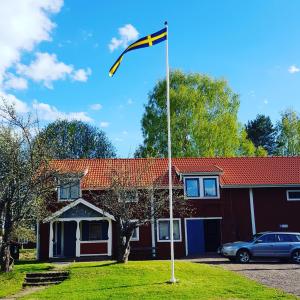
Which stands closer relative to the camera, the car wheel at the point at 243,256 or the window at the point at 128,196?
the window at the point at 128,196

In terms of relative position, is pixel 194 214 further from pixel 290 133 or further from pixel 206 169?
Answer: pixel 290 133

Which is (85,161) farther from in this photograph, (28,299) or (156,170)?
(28,299)

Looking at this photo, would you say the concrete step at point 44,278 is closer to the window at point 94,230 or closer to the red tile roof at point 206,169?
the window at point 94,230

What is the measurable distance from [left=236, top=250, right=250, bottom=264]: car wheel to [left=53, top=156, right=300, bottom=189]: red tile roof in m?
7.13

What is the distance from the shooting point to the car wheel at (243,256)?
76.3 ft

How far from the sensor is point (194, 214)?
96.2 ft

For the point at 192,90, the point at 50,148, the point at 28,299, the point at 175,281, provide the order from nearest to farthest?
the point at 28,299 < the point at 175,281 < the point at 50,148 < the point at 192,90

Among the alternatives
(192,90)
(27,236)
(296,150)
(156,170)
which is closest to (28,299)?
(27,236)

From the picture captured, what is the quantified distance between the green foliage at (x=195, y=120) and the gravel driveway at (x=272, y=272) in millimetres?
19535

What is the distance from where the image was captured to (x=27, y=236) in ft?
72.9

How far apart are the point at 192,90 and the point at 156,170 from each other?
1474cm

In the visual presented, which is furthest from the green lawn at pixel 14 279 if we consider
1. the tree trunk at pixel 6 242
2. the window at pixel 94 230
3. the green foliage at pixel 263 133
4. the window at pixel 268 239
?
the green foliage at pixel 263 133

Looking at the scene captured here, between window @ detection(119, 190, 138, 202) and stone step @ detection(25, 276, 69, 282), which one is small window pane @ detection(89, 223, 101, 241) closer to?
window @ detection(119, 190, 138, 202)

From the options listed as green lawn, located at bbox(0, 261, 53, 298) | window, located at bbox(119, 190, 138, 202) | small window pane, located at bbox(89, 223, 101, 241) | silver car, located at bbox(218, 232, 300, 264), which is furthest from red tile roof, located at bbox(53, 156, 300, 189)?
green lawn, located at bbox(0, 261, 53, 298)
